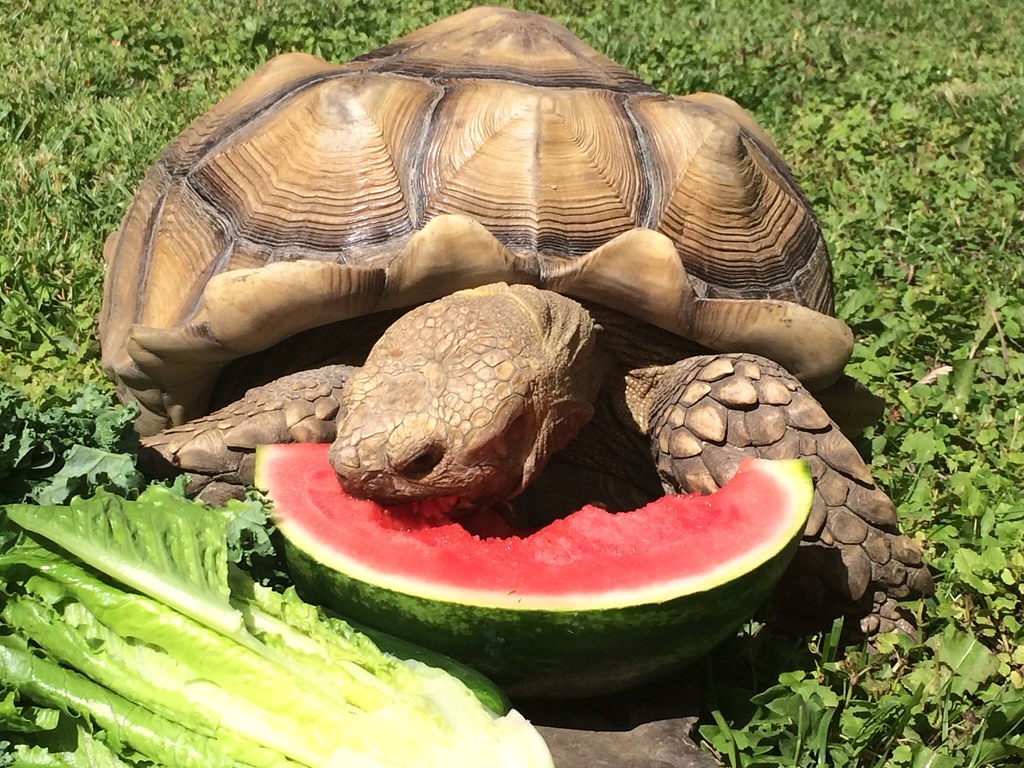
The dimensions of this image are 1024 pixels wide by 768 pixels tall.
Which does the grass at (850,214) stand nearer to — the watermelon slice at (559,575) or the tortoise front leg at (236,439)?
the watermelon slice at (559,575)

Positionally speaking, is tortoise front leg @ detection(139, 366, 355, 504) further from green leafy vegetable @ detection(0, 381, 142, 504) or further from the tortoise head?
the tortoise head

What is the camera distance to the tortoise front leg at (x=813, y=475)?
2.66m

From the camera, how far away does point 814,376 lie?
9.58 feet

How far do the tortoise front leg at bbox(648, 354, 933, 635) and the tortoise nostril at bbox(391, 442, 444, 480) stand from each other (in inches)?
33.1

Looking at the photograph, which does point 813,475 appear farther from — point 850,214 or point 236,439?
point 850,214

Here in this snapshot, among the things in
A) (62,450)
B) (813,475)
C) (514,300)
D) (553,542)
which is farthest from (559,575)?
(62,450)

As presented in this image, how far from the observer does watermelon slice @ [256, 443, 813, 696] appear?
2.09 metres

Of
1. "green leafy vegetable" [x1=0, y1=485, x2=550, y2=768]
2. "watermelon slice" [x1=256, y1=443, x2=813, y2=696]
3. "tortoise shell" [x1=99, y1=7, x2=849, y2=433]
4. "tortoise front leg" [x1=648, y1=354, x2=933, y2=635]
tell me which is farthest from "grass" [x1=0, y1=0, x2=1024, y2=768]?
"green leafy vegetable" [x1=0, y1=485, x2=550, y2=768]

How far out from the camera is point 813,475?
2674 mm

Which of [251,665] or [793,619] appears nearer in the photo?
[251,665]

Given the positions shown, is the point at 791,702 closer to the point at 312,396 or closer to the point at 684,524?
the point at 684,524

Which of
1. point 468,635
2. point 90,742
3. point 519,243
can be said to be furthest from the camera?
point 519,243

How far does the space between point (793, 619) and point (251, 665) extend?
1562mm

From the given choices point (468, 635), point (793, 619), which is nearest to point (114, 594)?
point (468, 635)
